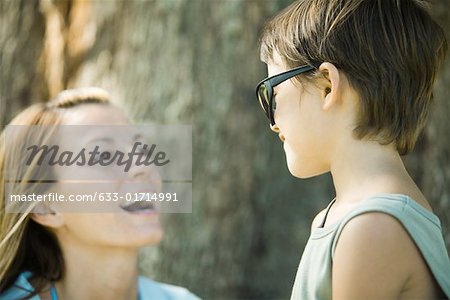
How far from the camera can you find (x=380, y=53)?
5.52 ft

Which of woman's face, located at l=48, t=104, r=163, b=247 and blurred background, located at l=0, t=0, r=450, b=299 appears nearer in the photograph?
woman's face, located at l=48, t=104, r=163, b=247

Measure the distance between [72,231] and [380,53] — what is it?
54.6 inches

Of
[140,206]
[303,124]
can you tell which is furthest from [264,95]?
[140,206]

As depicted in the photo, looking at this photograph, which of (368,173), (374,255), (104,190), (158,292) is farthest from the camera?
(158,292)

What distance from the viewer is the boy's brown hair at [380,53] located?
1.68m

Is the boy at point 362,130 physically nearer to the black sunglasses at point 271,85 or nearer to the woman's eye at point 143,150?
the black sunglasses at point 271,85

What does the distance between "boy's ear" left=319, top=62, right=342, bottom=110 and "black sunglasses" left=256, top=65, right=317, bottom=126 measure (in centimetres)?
4

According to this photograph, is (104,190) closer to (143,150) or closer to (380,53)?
(143,150)

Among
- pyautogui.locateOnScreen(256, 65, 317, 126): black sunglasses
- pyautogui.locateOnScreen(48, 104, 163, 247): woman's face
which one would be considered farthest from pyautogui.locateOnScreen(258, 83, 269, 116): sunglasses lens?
pyautogui.locateOnScreen(48, 104, 163, 247): woman's face

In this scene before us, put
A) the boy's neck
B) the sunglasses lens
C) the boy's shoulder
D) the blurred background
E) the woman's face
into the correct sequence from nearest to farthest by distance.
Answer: the boy's shoulder, the boy's neck, the sunglasses lens, the woman's face, the blurred background

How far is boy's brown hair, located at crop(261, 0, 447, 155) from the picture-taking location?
5.50 feet

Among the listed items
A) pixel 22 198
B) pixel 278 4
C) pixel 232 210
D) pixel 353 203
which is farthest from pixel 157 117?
pixel 353 203

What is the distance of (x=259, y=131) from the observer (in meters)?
3.35

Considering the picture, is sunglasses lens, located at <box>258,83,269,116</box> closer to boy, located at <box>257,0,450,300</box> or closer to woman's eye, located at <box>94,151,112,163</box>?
boy, located at <box>257,0,450,300</box>
